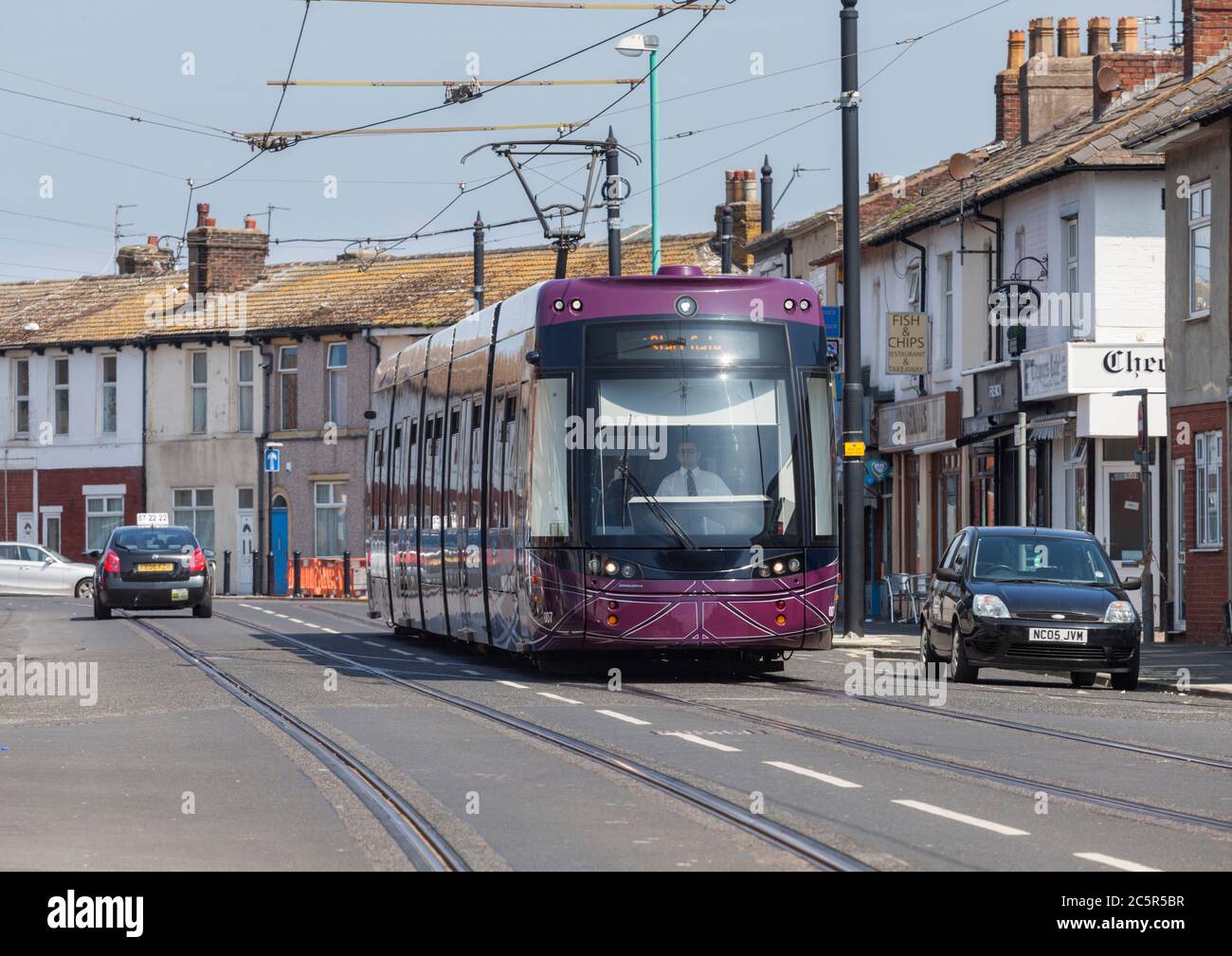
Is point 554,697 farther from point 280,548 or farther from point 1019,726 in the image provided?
point 280,548

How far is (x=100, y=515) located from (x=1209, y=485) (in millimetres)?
41246

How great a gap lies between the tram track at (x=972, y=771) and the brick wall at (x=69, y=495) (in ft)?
161

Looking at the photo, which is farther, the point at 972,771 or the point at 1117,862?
the point at 972,771

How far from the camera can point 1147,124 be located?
112 feet

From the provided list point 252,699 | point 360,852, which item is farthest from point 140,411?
point 360,852

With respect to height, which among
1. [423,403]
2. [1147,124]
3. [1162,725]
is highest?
[1147,124]

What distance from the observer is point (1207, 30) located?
36.0 meters

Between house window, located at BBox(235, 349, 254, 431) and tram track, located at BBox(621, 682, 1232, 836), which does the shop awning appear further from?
house window, located at BBox(235, 349, 254, 431)

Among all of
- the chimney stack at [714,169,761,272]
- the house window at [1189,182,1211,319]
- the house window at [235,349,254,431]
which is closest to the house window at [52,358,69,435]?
the house window at [235,349,254,431]

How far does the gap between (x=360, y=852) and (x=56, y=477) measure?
58.8 meters

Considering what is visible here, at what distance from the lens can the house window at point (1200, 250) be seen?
3186cm

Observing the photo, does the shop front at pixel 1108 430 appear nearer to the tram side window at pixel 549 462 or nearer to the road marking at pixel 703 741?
the tram side window at pixel 549 462

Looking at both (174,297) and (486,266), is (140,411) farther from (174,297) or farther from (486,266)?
(486,266)

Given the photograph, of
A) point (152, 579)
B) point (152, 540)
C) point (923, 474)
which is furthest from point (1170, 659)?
point (152, 540)
